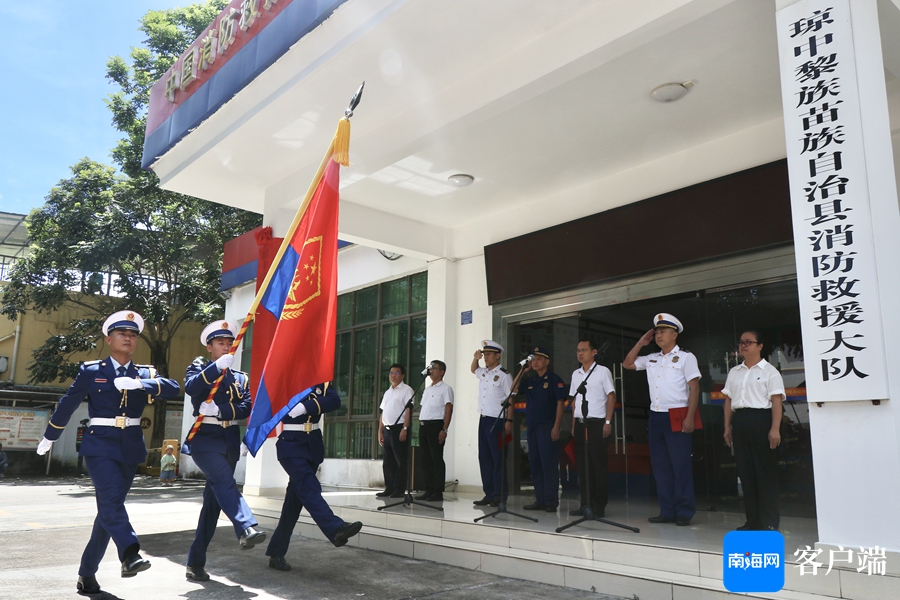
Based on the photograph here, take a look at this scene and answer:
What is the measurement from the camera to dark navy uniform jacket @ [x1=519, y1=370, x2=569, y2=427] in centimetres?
647

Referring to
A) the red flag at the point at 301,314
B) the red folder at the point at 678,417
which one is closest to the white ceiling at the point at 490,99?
the red flag at the point at 301,314

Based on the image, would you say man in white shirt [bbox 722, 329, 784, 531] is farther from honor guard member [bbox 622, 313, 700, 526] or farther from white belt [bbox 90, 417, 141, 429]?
white belt [bbox 90, 417, 141, 429]

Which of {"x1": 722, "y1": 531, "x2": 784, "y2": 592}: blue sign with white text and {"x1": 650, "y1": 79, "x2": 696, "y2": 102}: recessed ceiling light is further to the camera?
{"x1": 650, "y1": 79, "x2": 696, "y2": 102}: recessed ceiling light

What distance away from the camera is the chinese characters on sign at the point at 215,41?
6.49 metres

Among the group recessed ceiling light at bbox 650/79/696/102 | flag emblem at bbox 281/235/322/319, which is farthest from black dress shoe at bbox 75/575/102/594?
recessed ceiling light at bbox 650/79/696/102

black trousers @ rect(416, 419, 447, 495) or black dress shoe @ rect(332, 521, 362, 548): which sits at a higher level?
black trousers @ rect(416, 419, 447, 495)

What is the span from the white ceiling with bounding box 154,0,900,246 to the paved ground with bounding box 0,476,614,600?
3778 mm

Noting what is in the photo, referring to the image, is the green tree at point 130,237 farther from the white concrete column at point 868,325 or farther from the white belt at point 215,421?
the white concrete column at point 868,325

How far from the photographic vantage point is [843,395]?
11.2 feet

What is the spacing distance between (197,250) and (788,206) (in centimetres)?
1699

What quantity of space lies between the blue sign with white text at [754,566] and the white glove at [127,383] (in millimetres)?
3697

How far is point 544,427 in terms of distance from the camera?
6.45m

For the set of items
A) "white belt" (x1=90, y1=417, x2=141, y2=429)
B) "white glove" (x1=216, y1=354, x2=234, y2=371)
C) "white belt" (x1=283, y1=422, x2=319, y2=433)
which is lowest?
"white belt" (x1=283, y1=422, x2=319, y2=433)

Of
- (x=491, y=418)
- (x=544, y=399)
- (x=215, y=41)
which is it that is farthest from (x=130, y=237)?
(x=544, y=399)
